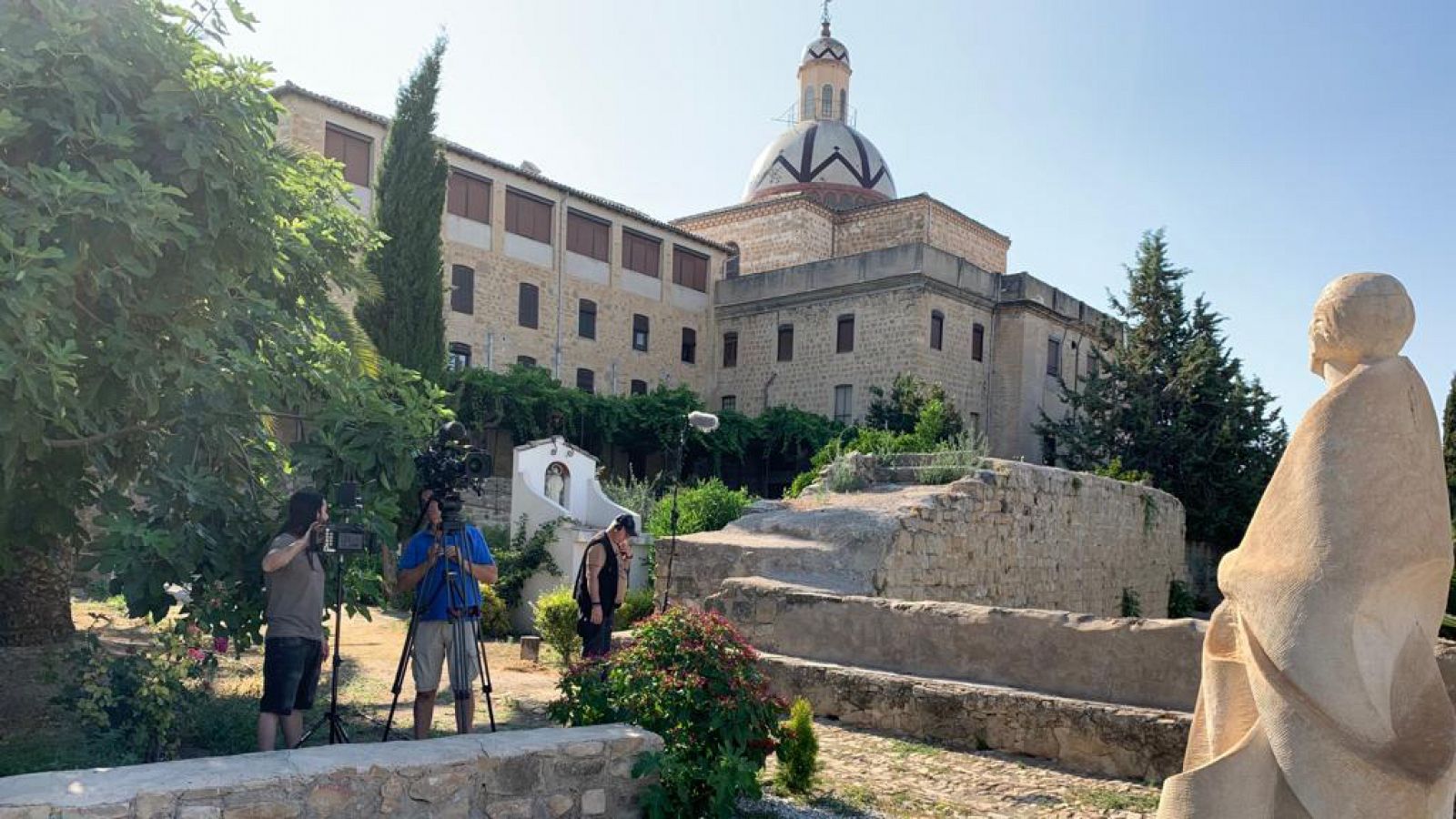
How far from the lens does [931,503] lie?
41.0 feet

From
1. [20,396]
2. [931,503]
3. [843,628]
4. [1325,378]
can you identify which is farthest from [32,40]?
[931,503]

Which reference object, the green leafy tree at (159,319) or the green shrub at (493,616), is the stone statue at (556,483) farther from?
the green leafy tree at (159,319)

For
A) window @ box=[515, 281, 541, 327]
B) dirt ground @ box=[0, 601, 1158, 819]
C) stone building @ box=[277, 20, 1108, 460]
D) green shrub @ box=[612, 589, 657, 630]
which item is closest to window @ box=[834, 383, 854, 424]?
stone building @ box=[277, 20, 1108, 460]

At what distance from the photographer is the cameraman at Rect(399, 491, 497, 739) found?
18.9ft

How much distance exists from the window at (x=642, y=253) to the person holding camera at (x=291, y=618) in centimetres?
2559

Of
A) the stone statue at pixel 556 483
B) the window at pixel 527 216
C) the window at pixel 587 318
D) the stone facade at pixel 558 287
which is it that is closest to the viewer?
the stone statue at pixel 556 483

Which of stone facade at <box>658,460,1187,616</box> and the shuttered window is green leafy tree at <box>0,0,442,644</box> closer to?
stone facade at <box>658,460,1187,616</box>

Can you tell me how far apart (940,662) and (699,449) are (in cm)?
2012

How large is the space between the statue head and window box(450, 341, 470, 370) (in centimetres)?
2435

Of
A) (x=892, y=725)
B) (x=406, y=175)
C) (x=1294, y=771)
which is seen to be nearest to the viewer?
(x=1294, y=771)

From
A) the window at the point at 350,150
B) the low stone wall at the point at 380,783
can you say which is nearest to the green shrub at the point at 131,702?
the low stone wall at the point at 380,783

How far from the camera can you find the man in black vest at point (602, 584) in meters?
7.62

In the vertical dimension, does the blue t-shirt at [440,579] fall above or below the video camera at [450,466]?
below

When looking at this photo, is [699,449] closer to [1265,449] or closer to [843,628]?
[1265,449]
